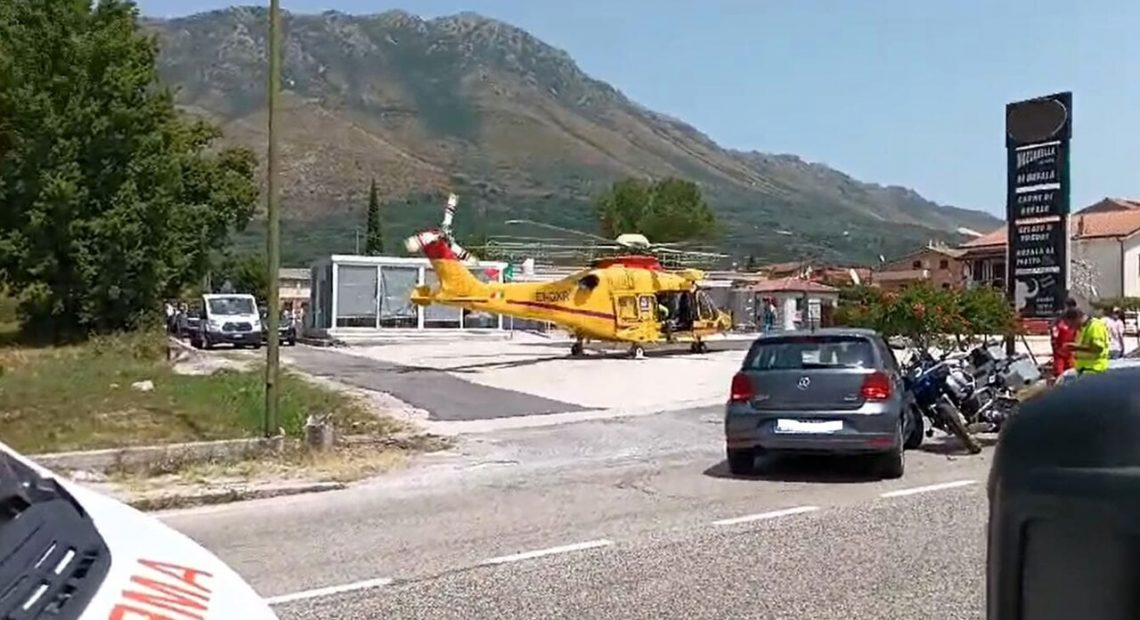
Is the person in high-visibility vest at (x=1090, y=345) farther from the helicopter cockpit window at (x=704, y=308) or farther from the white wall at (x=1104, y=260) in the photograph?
the white wall at (x=1104, y=260)

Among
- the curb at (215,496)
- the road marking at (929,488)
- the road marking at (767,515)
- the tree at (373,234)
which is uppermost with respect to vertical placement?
the tree at (373,234)

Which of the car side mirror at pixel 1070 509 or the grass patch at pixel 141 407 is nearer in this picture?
the car side mirror at pixel 1070 509

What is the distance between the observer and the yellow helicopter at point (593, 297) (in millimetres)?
34438

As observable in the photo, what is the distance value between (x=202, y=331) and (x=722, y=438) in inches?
1268

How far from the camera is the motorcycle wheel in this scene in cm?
1408

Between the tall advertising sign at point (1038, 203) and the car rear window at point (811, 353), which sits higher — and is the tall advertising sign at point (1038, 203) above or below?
above

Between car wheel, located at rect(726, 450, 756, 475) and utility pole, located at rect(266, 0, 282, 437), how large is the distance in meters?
5.11

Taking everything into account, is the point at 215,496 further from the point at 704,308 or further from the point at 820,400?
the point at 704,308

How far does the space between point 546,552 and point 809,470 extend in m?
5.20

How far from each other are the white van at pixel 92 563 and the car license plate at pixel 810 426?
30.9 ft

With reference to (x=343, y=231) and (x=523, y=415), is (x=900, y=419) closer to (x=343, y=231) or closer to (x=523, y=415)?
(x=523, y=415)

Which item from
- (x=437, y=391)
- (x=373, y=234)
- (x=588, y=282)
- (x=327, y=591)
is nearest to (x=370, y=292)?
(x=588, y=282)

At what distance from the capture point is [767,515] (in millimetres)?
9852

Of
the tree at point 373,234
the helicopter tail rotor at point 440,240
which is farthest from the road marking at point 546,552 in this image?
the tree at point 373,234
